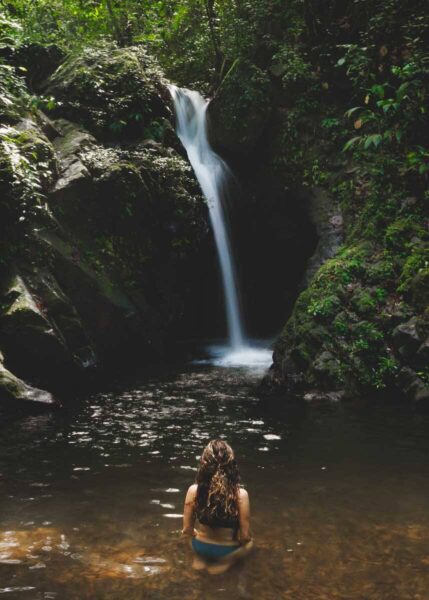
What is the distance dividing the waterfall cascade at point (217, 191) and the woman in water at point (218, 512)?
8658 mm

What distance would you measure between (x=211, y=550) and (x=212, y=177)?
12.5 meters

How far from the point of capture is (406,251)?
10.5 metres

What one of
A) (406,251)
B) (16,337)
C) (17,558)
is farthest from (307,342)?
(17,558)

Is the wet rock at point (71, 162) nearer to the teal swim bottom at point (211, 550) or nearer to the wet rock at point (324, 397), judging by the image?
the wet rock at point (324, 397)

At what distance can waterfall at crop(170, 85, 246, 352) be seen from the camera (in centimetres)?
1479

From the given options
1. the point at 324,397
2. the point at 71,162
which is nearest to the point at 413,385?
the point at 324,397

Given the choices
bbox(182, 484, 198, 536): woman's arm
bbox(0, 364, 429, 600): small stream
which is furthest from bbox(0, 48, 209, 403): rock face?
bbox(182, 484, 198, 536): woman's arm

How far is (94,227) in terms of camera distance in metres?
12.0

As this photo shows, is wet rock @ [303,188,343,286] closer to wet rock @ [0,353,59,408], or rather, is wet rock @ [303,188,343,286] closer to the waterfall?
the waterfall

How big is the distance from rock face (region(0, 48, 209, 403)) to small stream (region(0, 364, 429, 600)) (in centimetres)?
173

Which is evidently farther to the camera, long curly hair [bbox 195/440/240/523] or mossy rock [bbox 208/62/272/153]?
mossy rock [bbox 208/62/272/153]

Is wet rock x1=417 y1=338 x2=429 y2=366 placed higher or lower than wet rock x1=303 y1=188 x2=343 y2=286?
lower

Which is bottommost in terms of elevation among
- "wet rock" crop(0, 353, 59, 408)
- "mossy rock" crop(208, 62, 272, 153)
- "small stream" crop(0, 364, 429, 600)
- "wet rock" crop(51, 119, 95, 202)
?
"small stream" crop(0, 364, 429, 600)

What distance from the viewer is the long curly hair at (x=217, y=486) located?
13.5ft
